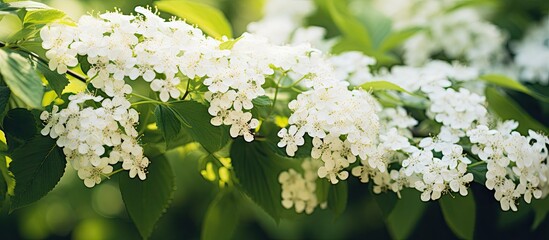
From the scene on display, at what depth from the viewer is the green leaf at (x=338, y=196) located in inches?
25.6

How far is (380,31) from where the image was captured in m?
0.97

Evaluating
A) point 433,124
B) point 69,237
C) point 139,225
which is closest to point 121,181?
point 139,225

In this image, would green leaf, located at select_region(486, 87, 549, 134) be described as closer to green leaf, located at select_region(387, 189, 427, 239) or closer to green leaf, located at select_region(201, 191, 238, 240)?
green leaf, located at select_region(387, 189, 427, 239)

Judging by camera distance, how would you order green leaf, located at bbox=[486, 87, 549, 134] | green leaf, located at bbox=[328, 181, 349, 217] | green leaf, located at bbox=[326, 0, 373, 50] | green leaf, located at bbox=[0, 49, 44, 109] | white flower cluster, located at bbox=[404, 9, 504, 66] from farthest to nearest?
white flower cluster, located at bbox=[404, 9, 504, 66] < green leaf, located at bbox=[326, 0, 373, 50] < green leaf, located at bbox=[486, 87, 549, 134] < green leaf, located at bbox=[328, 181, 349, 217] < green leaf, located at bbox=[0, 49, 44, 109]

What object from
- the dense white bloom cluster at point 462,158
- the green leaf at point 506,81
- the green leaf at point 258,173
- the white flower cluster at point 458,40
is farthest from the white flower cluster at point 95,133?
the white flower cluster at point 458,40

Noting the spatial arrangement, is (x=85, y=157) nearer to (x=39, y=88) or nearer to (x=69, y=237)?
(x=39, y=88)

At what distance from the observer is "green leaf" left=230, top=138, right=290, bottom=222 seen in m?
0.62

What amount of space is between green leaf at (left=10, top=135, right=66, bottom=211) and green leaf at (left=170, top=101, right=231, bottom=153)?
105mm

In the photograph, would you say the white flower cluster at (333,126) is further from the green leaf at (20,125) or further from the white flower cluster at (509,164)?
the green leaf at (20,125)

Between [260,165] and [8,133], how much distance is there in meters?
0.23

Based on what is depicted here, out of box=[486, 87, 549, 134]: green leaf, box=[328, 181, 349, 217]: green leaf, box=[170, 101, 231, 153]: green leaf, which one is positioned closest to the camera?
box=[170, 101, 231, 153]: green leaf

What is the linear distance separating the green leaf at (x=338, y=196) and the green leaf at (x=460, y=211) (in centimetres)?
10

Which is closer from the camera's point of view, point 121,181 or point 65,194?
point 121,181

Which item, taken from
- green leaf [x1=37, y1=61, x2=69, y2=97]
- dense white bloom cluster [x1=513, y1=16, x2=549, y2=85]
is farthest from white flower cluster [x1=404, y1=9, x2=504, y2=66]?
green leaf [x1=37, y1=61, x2=69, y2=97]
